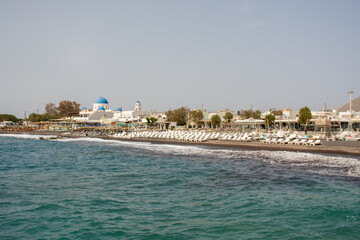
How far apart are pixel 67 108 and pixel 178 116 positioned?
58.2 m

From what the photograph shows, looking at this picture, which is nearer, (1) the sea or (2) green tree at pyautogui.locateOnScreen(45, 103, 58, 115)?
(1) the sea

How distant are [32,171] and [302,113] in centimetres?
4830

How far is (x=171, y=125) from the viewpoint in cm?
8156

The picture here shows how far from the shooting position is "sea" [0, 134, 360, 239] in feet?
29.7

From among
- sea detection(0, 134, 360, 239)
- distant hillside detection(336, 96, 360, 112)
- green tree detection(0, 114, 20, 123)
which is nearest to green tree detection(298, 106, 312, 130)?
distant hillside detection(336, 96, 360, 112)

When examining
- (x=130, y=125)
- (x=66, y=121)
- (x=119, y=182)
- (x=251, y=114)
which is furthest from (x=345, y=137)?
(x=66, y=121)

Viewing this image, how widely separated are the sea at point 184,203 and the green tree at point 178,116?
6432 cm

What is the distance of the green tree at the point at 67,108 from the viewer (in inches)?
4754

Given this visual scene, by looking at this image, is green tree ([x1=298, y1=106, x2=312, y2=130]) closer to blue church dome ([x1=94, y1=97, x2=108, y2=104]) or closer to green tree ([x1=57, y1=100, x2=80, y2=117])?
blue church dome ([x1=94, y1=97, x2=108, y2=104])

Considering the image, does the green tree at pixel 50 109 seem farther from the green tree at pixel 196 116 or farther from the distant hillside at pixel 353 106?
the distant hillside at pixel 353 106

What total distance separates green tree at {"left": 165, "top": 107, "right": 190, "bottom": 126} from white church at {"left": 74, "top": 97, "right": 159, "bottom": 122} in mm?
6663

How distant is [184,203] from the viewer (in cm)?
1177

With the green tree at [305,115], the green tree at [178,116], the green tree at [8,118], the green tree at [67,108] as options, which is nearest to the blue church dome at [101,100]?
the green tree at [67,108]

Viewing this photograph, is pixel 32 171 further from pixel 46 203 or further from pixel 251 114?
pixel 251 114
